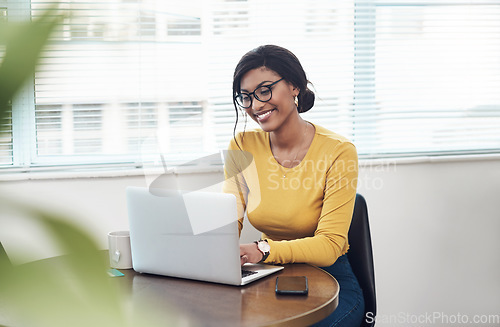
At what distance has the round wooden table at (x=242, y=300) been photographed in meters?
1.09

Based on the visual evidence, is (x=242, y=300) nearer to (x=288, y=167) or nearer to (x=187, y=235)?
(x=187, y=235)

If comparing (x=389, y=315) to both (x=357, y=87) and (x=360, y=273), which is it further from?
(x=357, y=87)

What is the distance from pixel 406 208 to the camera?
8.20ft

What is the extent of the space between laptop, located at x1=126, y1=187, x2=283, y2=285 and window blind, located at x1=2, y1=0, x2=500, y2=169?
0.88 metres

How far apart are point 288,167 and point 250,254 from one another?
1.76ft

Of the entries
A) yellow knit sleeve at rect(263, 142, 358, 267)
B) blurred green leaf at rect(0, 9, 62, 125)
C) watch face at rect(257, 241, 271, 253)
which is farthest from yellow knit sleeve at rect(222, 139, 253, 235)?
blurred green leaf at rect(0, 9, 62, 125)

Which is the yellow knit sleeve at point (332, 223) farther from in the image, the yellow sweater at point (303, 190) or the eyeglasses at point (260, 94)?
the eyeglasses at point (260, 94)

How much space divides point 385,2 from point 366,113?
1.76ft

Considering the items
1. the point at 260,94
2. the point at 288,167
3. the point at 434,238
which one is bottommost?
the point at 434,238

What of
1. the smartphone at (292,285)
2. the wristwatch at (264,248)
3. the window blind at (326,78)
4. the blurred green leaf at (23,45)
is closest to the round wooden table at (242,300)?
the smartphone at (292,285)

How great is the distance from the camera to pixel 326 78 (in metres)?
2.46

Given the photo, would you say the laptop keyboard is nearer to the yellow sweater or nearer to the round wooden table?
the round wooden table

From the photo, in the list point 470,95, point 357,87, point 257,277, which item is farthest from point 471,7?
point 257,277

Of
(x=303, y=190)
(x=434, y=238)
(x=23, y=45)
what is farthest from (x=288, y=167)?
(x=23, y=45)
